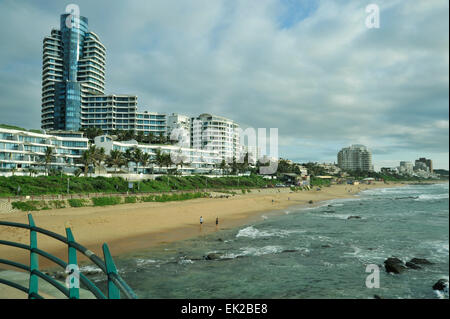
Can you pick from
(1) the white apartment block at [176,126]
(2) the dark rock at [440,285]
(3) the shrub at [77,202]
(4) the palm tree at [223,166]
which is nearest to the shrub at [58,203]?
(3) the shrub at [77,202]

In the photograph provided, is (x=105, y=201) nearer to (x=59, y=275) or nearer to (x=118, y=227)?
(x=118, y=227)

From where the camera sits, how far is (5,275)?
7.46m

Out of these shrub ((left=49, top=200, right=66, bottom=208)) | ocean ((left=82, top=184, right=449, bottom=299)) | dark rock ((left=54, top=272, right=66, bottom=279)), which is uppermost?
shrub ((left=49, top=200, right=66, bottom=208))

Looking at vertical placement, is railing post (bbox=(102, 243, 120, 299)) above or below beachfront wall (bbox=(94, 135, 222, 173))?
below

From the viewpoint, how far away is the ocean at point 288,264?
15.7 metres

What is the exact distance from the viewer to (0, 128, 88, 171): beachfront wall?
2643 inches

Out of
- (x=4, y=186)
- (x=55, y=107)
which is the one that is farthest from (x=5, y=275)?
(x=55, y=107)

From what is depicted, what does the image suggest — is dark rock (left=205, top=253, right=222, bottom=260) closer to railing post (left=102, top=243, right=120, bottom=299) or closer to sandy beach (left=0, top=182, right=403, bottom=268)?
sandy beach (left=0, top=182, right=403, bottom=268)

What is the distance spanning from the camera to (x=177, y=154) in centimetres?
10675

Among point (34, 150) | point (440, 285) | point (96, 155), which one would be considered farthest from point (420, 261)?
point (34, 150)

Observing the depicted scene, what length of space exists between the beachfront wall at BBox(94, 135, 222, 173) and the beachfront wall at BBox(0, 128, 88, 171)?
6.68 m

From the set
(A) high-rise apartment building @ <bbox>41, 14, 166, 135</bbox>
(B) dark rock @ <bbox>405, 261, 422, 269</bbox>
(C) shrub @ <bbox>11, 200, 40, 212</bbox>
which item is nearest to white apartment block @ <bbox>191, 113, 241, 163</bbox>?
(A) high-rise apartment building @ <bbox>41, 14, 166, 135</bbox>

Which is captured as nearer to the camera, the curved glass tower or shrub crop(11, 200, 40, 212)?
shrub crop(11, 200, 40, 212)
